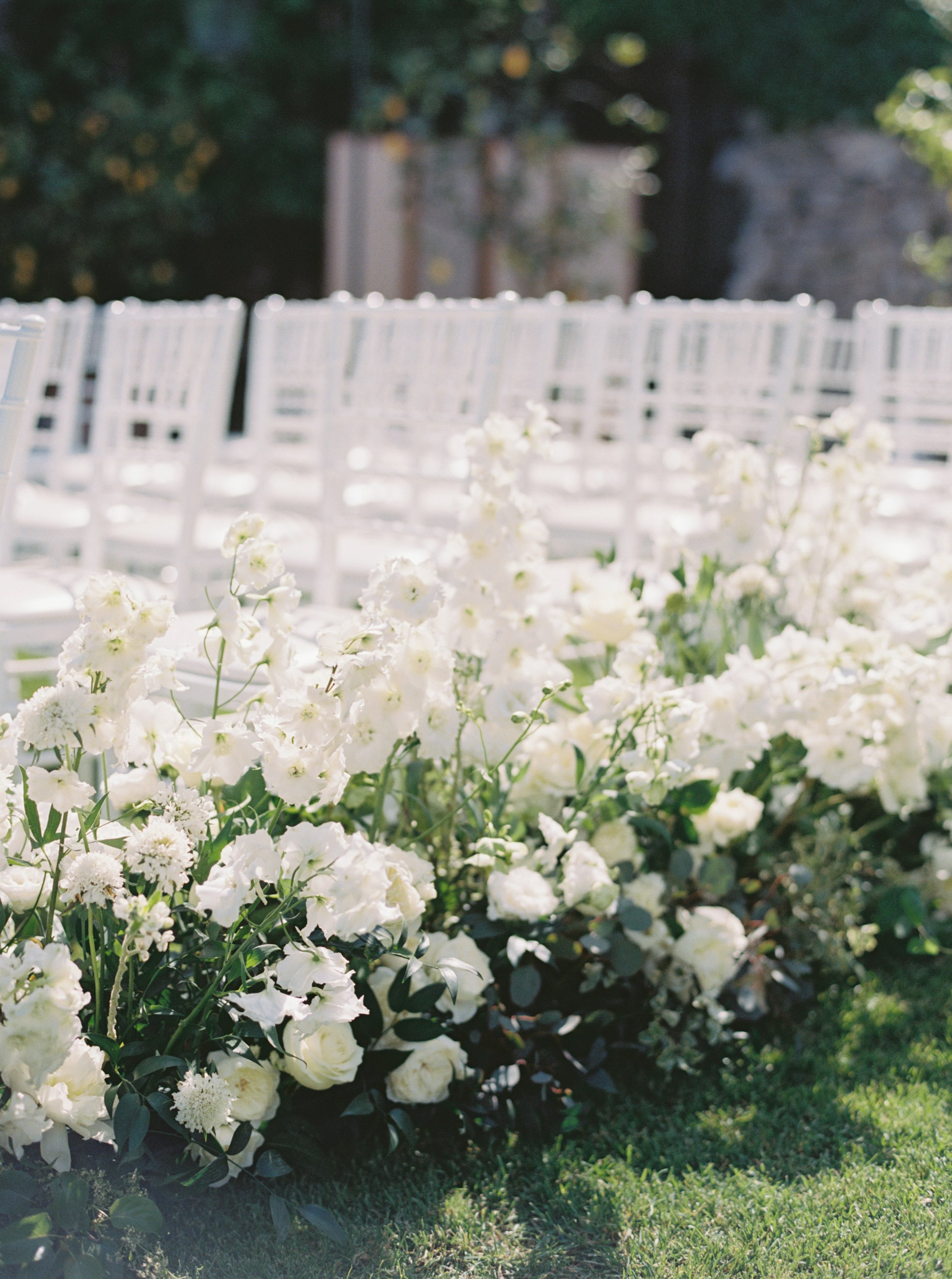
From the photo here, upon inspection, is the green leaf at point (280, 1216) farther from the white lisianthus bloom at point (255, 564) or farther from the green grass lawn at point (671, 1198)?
the white lisianthus bloom at point (255, 564)

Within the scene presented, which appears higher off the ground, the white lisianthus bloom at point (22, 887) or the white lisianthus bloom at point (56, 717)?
the white lisianthus bloom at point (56, 717)

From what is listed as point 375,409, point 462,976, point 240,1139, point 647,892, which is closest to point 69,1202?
point 240,1139

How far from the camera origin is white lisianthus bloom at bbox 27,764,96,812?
55.7 inches

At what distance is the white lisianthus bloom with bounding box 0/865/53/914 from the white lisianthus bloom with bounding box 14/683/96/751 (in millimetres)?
190

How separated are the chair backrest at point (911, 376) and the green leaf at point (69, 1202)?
9.01ft

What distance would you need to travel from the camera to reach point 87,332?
3945 millimetres

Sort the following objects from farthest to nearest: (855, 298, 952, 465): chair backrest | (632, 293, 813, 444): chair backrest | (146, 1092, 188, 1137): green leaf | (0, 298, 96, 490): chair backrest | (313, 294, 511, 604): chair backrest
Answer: (0, 298, 96, 490): chair backrest, (855, 298, 952, 465): chair backrest, (632, 293, 813, 444): chair backrest, (313, 294, 511, 604): chair backrest, (146, 1092, 188, 1137): green leaf

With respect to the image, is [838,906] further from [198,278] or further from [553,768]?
[198,278]

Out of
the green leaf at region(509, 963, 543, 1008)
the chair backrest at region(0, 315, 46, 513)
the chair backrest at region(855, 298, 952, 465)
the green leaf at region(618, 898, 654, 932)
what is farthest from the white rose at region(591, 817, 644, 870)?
the chair backrest at region(855, 298, 952, 465)

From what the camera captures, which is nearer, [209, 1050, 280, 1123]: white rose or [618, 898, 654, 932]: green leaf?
[209, 1050, 280, 1123]: white rose

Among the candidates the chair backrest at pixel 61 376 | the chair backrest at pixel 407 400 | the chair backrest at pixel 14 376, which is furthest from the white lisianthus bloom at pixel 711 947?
the chair backrest at pixel 61 376

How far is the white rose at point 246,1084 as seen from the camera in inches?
60.9

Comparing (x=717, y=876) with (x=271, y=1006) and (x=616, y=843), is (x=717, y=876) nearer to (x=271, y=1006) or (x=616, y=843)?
(x=616, y=843)

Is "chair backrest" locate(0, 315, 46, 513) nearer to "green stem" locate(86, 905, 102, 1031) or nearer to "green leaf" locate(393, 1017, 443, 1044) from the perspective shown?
"green stem" locate(86, 905, 102, 1031)
